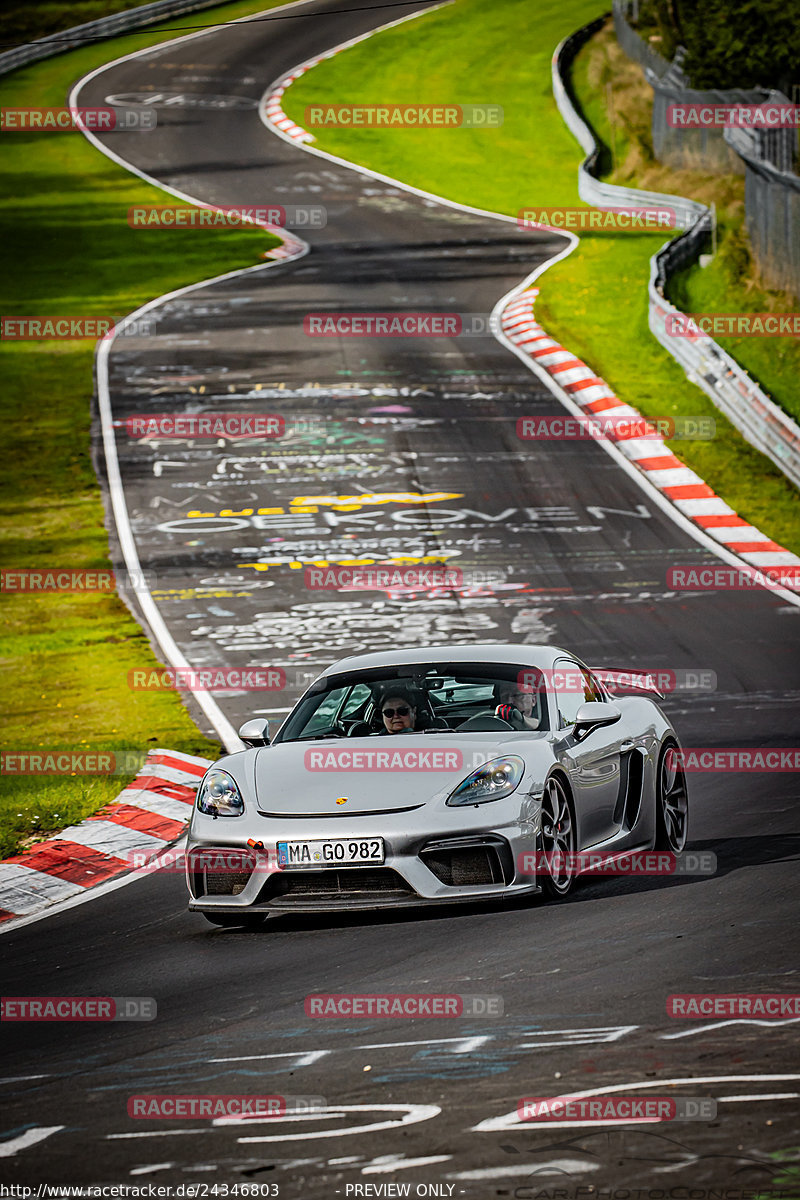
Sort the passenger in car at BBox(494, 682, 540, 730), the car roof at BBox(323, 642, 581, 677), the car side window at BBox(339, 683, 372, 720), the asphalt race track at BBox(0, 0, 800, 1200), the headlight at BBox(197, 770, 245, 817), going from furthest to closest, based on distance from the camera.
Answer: the car side window at BBox(339, 683, 372, 720), the car roof at BBox(323, 642, 581, 677), the passenger in car at BBox(494, 682, 540, 730), the headlight at BBox(197, 770, 245, 817), the asphalt race track at BBox(0, 0, 800, 1200)

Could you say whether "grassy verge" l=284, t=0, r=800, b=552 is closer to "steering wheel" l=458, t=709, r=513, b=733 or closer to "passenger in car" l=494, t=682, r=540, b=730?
"passenger in car" l=494, t=682, r=540, b=730

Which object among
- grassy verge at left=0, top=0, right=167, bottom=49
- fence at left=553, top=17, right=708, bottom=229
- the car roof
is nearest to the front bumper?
the car roof

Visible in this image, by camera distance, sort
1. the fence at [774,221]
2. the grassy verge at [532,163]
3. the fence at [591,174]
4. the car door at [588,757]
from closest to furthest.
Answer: the car door at [588,757] → the grassy verge at [532,163] → the fence at [774,221] → the fence at [591,174]

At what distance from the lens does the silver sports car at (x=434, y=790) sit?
8516 mm

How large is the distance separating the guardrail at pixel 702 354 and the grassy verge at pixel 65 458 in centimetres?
897

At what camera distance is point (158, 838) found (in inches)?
462

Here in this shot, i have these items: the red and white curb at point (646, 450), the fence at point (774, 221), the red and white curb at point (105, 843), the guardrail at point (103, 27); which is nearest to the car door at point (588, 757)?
the red and white curb at point (105, 843)

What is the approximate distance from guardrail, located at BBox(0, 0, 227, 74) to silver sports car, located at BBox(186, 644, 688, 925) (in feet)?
202

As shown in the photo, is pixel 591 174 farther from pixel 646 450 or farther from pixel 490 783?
pixel 490 783

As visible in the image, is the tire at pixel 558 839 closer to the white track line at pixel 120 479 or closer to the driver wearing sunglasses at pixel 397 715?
the driver wearing sunglasses at pixel 397 715

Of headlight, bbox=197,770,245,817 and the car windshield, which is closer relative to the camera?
headlight, bbox=197,770,245,817

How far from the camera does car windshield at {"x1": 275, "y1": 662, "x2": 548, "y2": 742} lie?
9.58 meters

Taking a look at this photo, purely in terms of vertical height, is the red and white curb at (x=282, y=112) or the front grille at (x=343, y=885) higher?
the front grille at (x=343, y=885)

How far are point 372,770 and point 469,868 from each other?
2.56 feet
